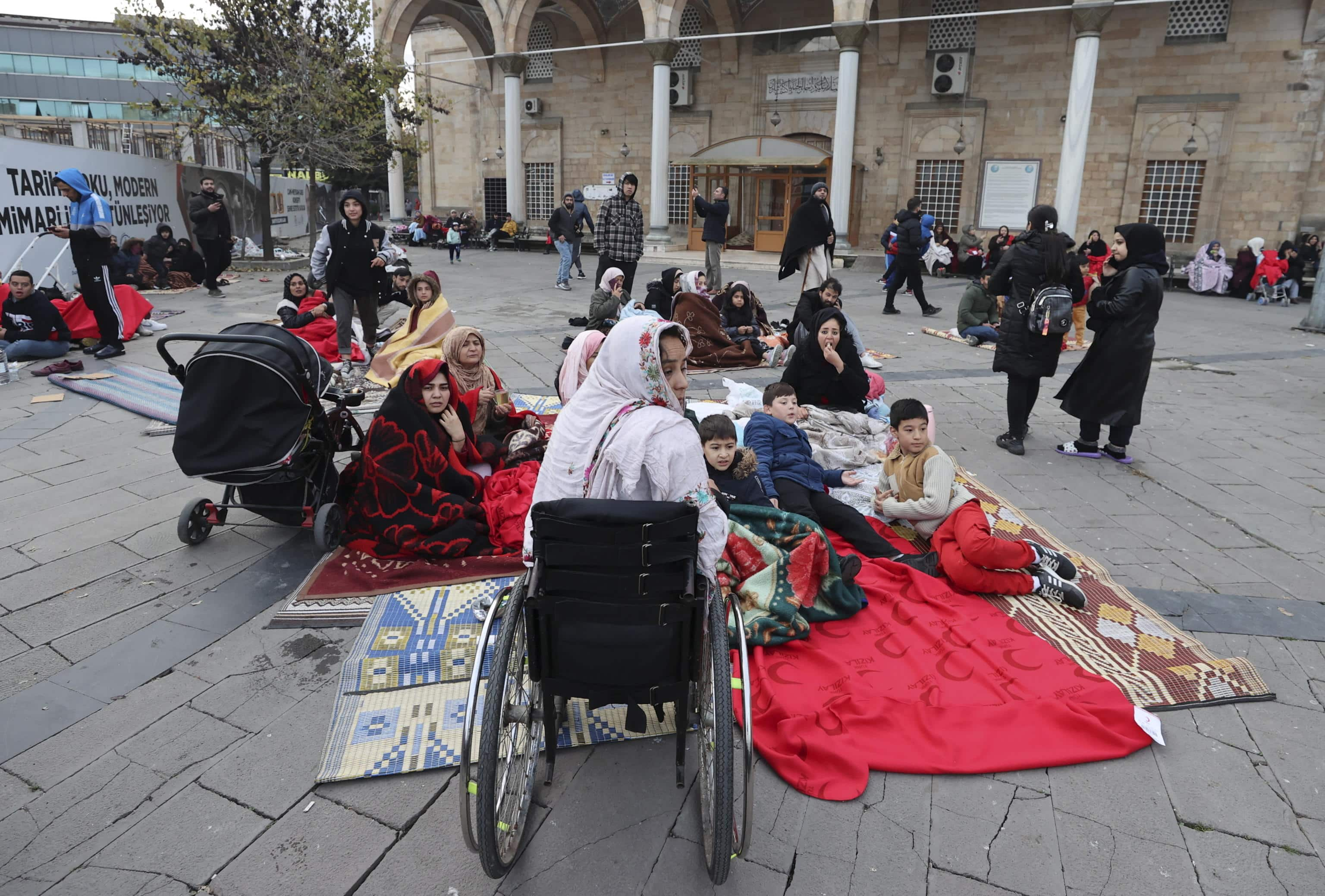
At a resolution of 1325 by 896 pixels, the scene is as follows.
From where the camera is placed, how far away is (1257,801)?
2.56m

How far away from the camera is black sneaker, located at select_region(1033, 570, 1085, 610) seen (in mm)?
3691

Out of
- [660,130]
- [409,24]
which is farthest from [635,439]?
[409,24]

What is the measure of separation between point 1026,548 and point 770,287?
38.0 ft

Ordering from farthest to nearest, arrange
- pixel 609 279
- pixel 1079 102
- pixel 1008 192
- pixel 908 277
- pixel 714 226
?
1. pixel 1008 192
2. pixel 1079 102
3. pixel 714 226
4. pixel 908 277
5. pixel 609 279

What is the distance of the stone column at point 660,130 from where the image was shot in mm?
19141

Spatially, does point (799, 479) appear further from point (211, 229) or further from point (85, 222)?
point (211, 229)

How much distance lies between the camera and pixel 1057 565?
3891 mm

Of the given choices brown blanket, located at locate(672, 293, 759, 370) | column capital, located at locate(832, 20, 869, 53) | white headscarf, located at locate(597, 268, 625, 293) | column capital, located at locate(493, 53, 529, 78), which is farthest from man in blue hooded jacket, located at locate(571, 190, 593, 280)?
column capital, located at locate(493, 53, 529, 78)

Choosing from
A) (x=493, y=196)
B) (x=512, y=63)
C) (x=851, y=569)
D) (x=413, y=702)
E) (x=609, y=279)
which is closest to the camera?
(x=413, y=702)

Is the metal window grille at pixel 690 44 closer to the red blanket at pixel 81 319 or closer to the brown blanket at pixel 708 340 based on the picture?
the brown blanket at pixel 708 340

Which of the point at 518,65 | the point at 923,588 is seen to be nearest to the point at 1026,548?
the point at 923,588

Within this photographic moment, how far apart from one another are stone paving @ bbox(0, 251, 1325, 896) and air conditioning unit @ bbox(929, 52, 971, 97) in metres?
16.8

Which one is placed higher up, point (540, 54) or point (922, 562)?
point (540, 54)

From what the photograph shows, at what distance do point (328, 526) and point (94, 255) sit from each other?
6080 mm
